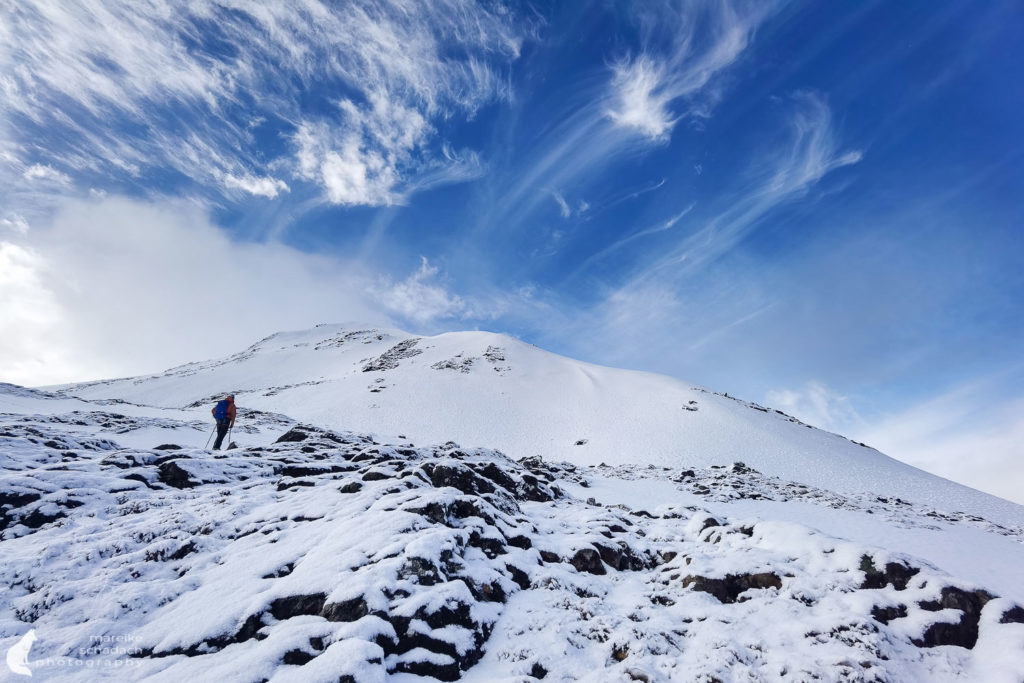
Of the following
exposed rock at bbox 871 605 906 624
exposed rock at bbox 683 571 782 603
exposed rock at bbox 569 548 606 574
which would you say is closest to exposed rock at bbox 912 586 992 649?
exposed rock at bbox 871 605 906 624

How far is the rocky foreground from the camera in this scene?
6789mm

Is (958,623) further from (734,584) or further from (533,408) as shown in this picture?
(533,408)

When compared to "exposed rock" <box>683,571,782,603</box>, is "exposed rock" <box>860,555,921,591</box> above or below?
above

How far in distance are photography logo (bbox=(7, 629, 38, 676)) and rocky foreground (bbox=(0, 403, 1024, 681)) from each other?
105 mm

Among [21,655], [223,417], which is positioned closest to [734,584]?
[21,655]

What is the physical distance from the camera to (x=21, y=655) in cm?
656

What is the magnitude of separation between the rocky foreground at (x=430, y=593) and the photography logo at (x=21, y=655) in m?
0.10

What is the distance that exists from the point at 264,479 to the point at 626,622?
12874 mm

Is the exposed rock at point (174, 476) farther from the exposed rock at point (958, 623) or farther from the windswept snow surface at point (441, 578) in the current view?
the exposed rock at point (958, 623)

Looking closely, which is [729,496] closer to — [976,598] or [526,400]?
[976,598]

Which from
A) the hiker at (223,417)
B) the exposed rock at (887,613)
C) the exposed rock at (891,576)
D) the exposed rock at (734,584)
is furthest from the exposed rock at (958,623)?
the hiker at (223,417)

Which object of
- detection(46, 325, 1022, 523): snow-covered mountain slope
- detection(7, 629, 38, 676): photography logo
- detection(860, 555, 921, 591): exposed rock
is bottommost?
detection(7, 629, 38, 676): photography logo

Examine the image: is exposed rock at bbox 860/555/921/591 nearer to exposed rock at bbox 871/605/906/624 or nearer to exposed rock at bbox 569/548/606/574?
exposed rock at bbox 871/605/906/624

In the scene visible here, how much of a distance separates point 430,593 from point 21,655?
20.0 ft
